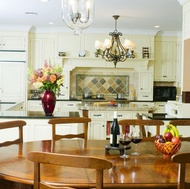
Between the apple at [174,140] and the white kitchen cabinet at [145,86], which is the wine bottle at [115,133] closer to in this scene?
the apple at [174,140]

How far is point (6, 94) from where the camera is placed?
732 cm

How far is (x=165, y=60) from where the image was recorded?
7.84 metres

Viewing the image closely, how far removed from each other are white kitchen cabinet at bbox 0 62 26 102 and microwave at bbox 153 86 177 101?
318 cm

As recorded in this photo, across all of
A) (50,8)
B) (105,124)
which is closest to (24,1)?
(50,8)

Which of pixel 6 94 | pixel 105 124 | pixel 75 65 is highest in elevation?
pixel 75 65

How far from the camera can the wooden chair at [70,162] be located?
1.37 metres

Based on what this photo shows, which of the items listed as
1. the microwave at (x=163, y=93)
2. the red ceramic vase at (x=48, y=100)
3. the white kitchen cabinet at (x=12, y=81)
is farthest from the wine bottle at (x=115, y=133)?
the microwave at (x=163, y=93)

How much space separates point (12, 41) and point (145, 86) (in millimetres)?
3363

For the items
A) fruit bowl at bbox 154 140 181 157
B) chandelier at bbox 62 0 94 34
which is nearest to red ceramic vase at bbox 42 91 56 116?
chandelier at bbox 62 0 94 34

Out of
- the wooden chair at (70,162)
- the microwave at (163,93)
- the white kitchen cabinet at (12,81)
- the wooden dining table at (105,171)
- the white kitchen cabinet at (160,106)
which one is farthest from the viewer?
the microwave at (163,93)

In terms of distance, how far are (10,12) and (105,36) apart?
101 inches

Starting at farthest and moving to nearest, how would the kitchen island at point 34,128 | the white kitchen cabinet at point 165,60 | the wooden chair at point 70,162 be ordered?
1. the white kitchen cabinet at point 165,60
2. the kitchen island at point 34,128
3. the wooden chair at point 70,162

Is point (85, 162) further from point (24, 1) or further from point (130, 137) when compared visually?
point (24, 1)

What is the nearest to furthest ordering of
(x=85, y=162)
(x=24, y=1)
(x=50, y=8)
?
(x=85, y=162) < (x=24, y=1) < (x=50, y=8)
